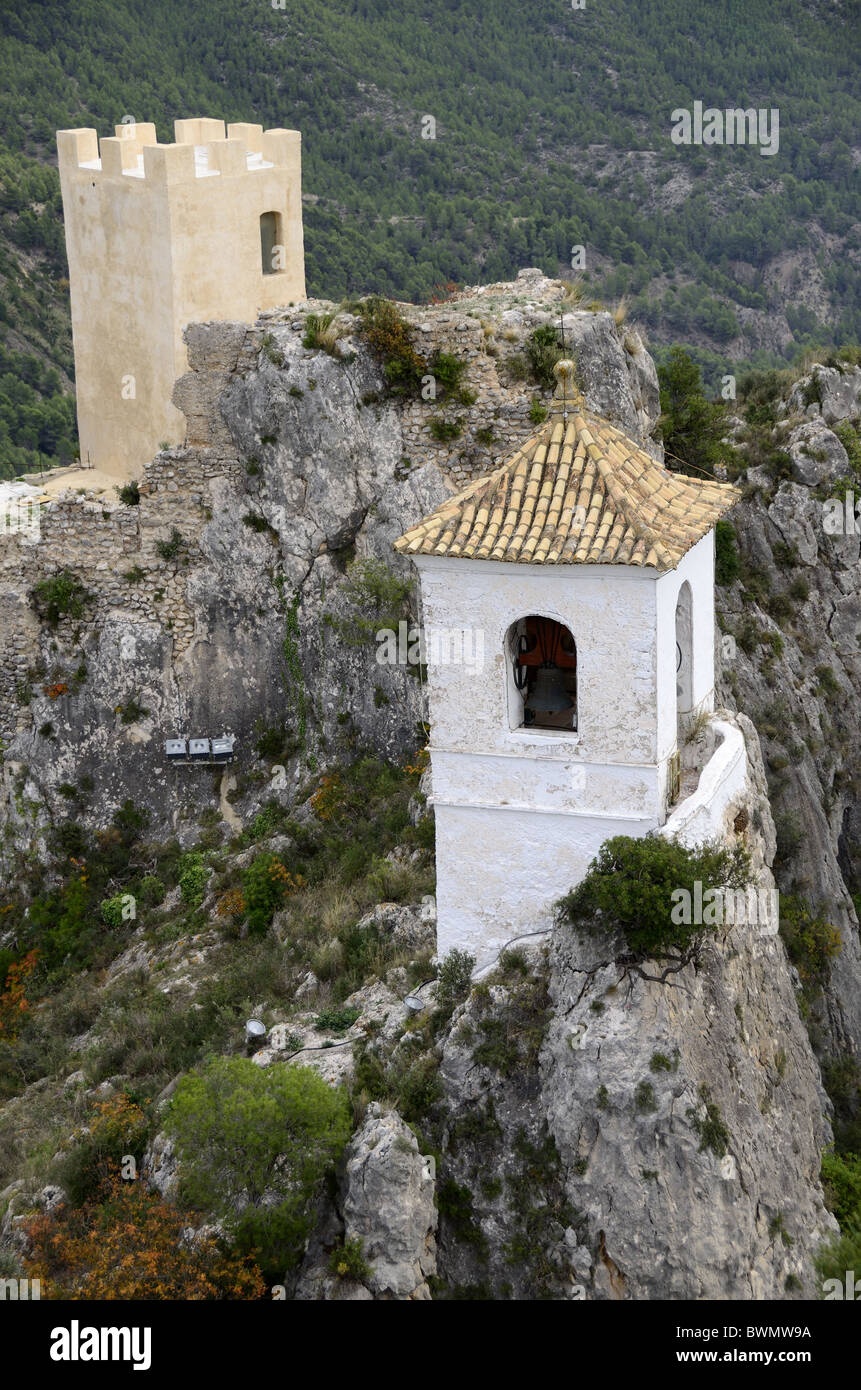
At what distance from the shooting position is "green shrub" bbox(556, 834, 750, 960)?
16.5 metres

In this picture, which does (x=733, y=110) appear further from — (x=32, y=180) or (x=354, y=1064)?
(x=354, y=1064)

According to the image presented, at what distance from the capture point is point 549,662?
61.9 ft

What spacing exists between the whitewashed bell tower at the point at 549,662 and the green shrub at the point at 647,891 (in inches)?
30.0

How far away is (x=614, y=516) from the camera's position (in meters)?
17.3

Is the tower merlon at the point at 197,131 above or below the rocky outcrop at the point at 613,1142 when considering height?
above

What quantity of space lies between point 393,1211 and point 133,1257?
8.44ft

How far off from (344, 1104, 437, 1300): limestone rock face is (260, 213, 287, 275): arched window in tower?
18.4 metres

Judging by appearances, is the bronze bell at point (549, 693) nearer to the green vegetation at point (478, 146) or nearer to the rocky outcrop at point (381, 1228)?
the rocky outcrop at point (381, 1228)

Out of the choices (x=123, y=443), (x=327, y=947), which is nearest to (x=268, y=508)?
(x=123, y=443)

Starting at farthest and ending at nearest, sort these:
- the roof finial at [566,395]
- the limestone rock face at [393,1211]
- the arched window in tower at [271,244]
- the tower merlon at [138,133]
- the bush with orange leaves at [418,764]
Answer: the tower merlon at [138,133]
the arched window in tower at [271,244]
the bush with orange leaves at [418,764]
the roof finial at [566,395]
the limestone rock face at [393,1211]

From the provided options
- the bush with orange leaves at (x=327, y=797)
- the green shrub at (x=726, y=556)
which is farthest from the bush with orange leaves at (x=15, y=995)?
the green shrub at (x=726, y=556)

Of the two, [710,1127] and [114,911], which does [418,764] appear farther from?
[710,1127]

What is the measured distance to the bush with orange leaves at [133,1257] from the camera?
16.1 metres

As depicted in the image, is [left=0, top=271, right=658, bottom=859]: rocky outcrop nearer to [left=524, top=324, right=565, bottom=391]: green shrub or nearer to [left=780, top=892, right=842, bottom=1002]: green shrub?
[left=524, top=324, right=565, bottom=391]: green shrub
